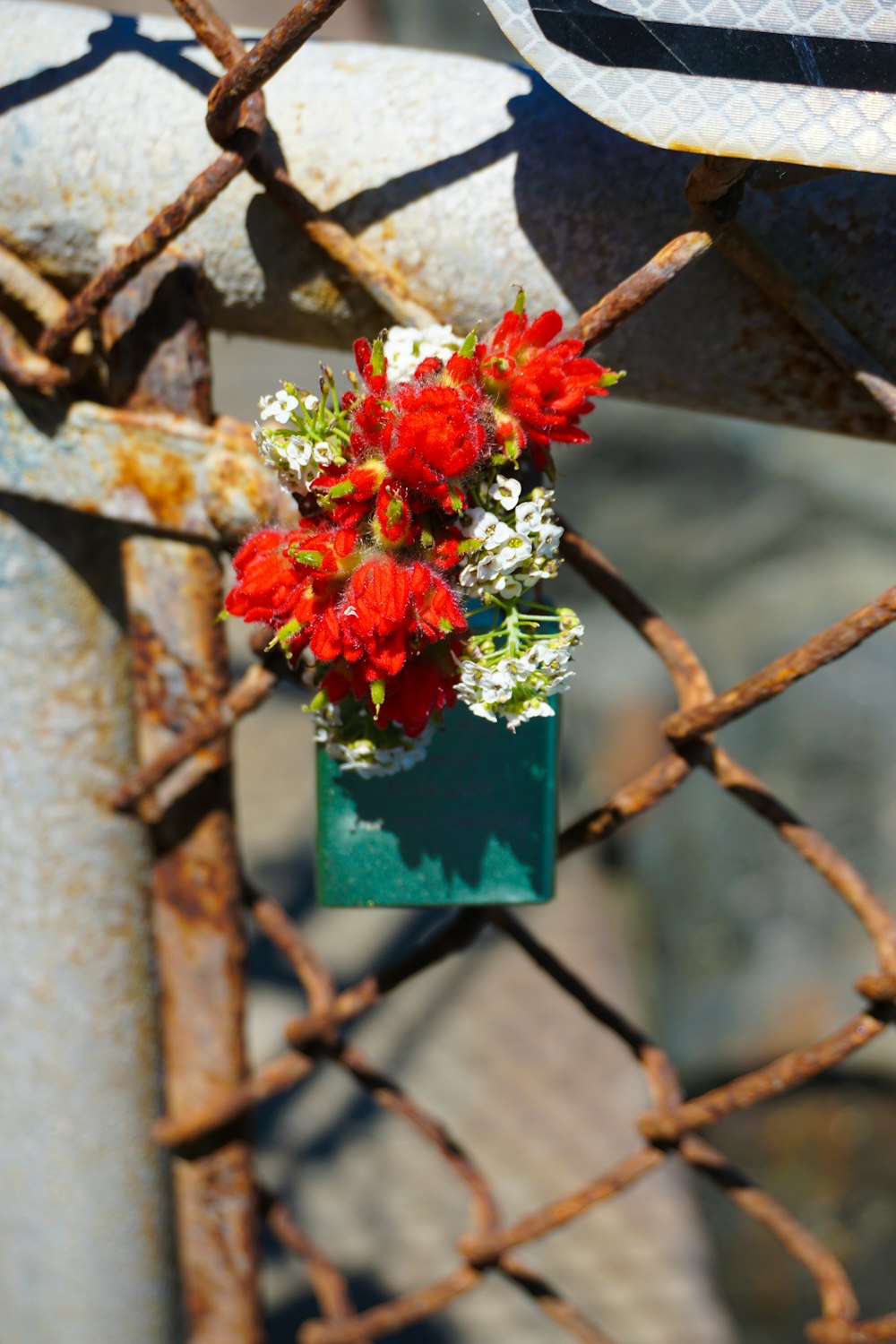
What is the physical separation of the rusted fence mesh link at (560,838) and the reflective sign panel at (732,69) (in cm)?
4

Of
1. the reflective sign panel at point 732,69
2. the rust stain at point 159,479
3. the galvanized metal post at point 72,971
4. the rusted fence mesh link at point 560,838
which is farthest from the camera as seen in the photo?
the galvanized metal post at point 72,971

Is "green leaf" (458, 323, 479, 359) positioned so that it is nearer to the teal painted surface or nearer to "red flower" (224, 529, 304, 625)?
"red flower" (224, 529, 304, 625)

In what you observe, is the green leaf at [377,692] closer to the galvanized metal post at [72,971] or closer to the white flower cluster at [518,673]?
the white flower cluster at [518,673]

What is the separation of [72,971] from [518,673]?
1.74ft

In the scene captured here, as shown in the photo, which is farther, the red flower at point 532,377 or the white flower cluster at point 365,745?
the white flower cluster at point 365,745

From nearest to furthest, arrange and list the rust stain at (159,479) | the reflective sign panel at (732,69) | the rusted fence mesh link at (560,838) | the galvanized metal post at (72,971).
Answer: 1. the reflective sign panel at (732,69)
2. the rusted fence mesh link at (560,838)
3. the rust stain at (159,479)
4. the galvanized metal post at (72,971)

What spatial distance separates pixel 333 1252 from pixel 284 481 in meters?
2.05

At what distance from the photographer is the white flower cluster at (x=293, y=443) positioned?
0.64 m

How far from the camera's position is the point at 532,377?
0.63 meters

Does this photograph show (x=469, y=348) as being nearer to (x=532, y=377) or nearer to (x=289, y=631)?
(x=532, y=377)

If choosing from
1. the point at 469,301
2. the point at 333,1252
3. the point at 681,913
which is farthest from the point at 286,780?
the point at 469,301

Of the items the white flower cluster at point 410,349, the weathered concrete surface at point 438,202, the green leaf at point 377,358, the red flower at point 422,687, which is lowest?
the red flower at point 422,687

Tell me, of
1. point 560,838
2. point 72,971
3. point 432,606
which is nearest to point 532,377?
point 432,606

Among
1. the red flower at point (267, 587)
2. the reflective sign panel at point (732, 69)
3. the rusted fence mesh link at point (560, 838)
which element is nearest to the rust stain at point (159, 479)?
the rusted fence mesh link at point (560, 838)
